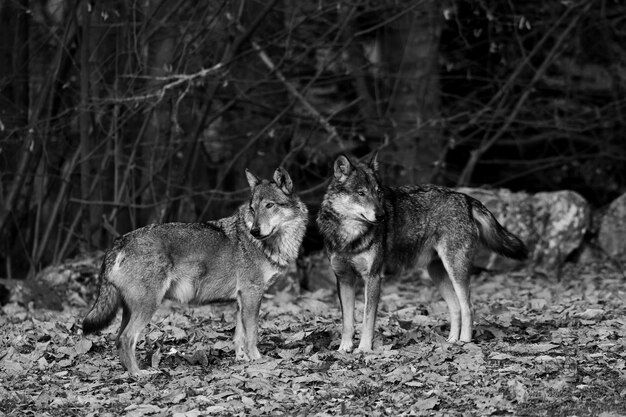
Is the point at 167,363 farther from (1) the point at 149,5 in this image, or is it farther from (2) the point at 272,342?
(1) the point at 149,5

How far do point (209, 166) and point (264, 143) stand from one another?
1.07 metres

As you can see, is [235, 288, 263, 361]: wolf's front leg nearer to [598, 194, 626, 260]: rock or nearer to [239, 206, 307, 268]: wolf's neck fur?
[239, 206, 307, 268]: wolf's neck fur

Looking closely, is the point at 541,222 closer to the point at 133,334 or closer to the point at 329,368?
the point at 329,368

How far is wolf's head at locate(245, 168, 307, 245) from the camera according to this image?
916 cm

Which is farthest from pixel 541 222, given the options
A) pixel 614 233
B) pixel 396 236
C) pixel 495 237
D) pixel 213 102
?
pixel 396 236

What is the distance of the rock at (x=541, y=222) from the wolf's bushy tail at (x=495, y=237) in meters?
5.58

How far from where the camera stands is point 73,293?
14562mm

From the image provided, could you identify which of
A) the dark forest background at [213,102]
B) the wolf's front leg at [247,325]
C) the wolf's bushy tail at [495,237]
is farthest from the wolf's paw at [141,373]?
the dark forest background at [213,102]

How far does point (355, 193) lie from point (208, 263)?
1.59 metres

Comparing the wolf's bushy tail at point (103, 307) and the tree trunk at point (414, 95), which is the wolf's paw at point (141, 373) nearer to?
the wolf's bushy tail at point (103, 307)

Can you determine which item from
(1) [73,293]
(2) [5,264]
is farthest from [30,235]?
(1) [73,293]

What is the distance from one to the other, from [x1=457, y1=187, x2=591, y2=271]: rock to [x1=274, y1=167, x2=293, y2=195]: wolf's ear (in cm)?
720

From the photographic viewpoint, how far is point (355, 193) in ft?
30.9

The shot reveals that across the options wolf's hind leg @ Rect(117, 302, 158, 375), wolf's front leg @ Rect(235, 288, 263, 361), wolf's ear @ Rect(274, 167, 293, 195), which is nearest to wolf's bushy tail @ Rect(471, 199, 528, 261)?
wolf's ear @ Rect(274, 167, 293, 195)
